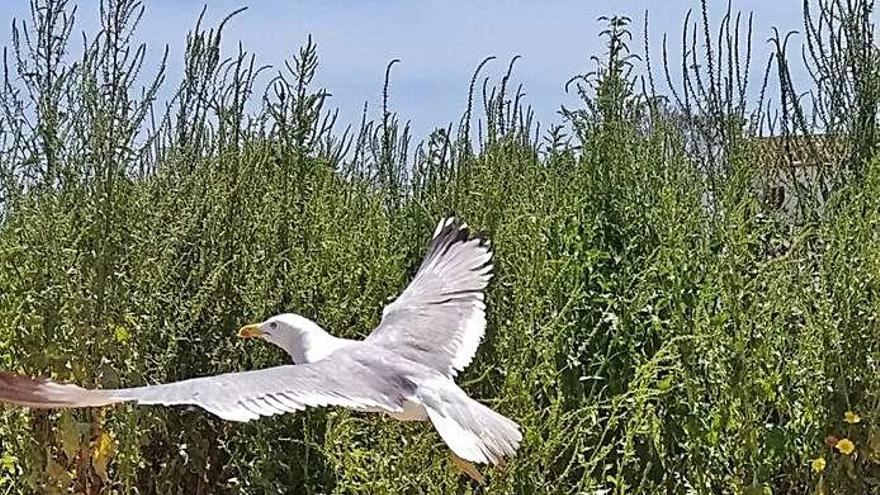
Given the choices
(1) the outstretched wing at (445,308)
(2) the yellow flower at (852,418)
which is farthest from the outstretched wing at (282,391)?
(2) the yellow flower at (852,418)

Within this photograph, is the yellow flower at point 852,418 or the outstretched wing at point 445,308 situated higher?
the outstretched wing at point 445,308

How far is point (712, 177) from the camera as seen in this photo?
2918 millimetres

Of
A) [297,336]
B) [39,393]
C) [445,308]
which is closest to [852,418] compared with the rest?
[445,308]

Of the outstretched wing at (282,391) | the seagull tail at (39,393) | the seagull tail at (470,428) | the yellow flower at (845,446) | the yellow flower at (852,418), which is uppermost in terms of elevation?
the seagull tail at (39,393)

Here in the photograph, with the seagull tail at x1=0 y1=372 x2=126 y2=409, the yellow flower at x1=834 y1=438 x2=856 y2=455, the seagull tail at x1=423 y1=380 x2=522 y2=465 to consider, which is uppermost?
the seagull tail at x1=0 y1=372 x2=126 y2=409

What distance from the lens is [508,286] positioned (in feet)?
9.23

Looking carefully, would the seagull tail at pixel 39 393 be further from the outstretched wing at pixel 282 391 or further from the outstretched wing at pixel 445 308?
the outstretched wing at pixel 445 308

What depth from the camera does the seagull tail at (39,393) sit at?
71cm

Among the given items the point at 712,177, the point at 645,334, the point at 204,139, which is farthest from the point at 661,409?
the point at 204,139

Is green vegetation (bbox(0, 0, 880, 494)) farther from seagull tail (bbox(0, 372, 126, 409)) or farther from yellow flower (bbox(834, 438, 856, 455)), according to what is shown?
seagull tail (bbox(0, 372, 126, 409))

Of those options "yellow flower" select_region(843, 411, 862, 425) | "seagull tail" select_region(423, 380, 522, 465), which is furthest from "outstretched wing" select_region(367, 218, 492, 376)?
"yellow flower" select_region(843, 411, 862, 425)

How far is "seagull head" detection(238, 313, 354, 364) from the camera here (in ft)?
6.98

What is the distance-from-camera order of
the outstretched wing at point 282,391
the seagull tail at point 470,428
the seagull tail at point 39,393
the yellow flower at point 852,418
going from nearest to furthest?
the seagull tail at point 39,393 < the outstretched wing at point 282,391 < the seagull tail at point 470,428 < the yellow flower at point 852,418

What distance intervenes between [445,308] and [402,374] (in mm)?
397
